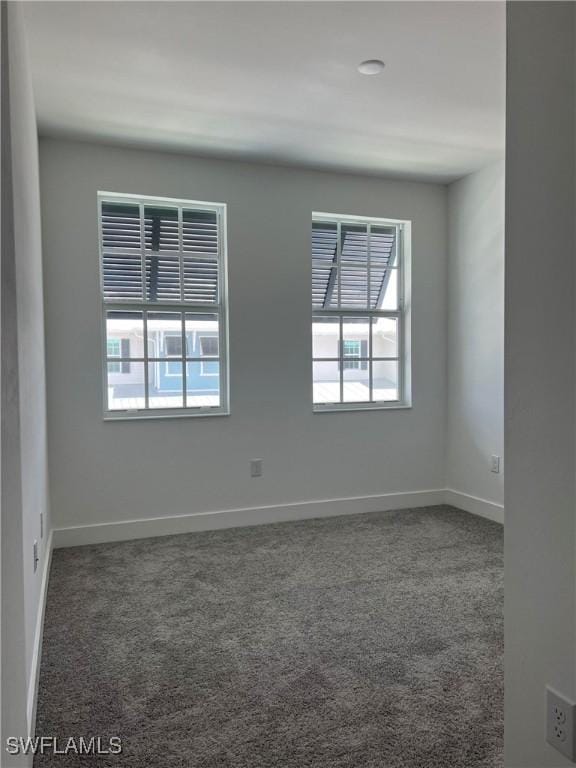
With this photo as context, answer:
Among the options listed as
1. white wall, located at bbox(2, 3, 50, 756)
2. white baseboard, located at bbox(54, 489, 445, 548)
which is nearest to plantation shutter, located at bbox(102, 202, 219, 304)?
white baseboard, located at bbox(54, 489, 445, 548)

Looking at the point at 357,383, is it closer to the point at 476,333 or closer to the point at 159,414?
the point at 476,333

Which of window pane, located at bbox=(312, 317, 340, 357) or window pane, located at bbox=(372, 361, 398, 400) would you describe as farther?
window pane, located at bbox=(372, 361, 398, 400)

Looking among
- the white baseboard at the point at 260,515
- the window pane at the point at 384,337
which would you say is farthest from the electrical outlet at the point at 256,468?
the window pane at the point at 384,337

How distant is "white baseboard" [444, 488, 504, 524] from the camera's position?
4.16 meters

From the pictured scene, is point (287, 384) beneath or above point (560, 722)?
above

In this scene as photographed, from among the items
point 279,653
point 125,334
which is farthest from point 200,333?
point 279,653

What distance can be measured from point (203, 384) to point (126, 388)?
0.56 m

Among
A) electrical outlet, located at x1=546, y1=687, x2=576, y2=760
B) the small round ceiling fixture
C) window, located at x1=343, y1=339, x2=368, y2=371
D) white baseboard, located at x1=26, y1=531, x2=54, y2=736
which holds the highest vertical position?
the small round ceiling fixture

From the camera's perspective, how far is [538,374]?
40.8 inches

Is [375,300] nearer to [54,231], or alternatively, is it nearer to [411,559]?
[411,559]

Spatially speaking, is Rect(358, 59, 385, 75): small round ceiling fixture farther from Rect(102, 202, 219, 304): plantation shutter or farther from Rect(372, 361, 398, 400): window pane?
Rect(372, 361, 398, 400): window pane

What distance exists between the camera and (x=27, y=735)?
5.15ft

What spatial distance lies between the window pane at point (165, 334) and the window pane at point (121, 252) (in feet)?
0.71

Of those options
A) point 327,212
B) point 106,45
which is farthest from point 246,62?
point 327,212
